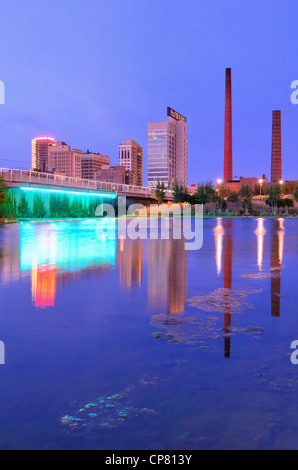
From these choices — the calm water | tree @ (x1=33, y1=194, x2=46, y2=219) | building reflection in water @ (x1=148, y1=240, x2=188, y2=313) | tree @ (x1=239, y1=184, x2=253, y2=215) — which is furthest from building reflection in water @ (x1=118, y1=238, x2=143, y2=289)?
tree @ (x1=239, y1=184, x2=253, y2=215)

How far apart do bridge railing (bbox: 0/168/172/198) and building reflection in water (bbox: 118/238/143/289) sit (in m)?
31.7

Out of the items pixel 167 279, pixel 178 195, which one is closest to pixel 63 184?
pixel 178 195

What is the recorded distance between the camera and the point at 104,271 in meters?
10.3

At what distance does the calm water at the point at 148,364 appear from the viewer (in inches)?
115

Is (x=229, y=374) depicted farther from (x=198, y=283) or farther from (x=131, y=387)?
(x=198, y=283)

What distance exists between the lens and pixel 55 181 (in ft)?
192

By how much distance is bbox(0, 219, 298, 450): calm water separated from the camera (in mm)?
2930

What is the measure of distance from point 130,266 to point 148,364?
23.2 ft

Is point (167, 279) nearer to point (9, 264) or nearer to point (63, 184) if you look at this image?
point (9, 264)

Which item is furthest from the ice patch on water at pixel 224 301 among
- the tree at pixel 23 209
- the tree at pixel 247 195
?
the tree at pixel 247 195

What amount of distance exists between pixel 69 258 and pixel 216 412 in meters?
10.2

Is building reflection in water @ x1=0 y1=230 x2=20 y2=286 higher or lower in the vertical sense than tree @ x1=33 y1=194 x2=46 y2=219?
lower

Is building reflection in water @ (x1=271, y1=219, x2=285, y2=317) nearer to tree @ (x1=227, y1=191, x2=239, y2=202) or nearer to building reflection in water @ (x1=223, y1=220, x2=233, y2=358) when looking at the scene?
building reflection in water @ (x1=223, y1=220, x2=233, y2=358)
